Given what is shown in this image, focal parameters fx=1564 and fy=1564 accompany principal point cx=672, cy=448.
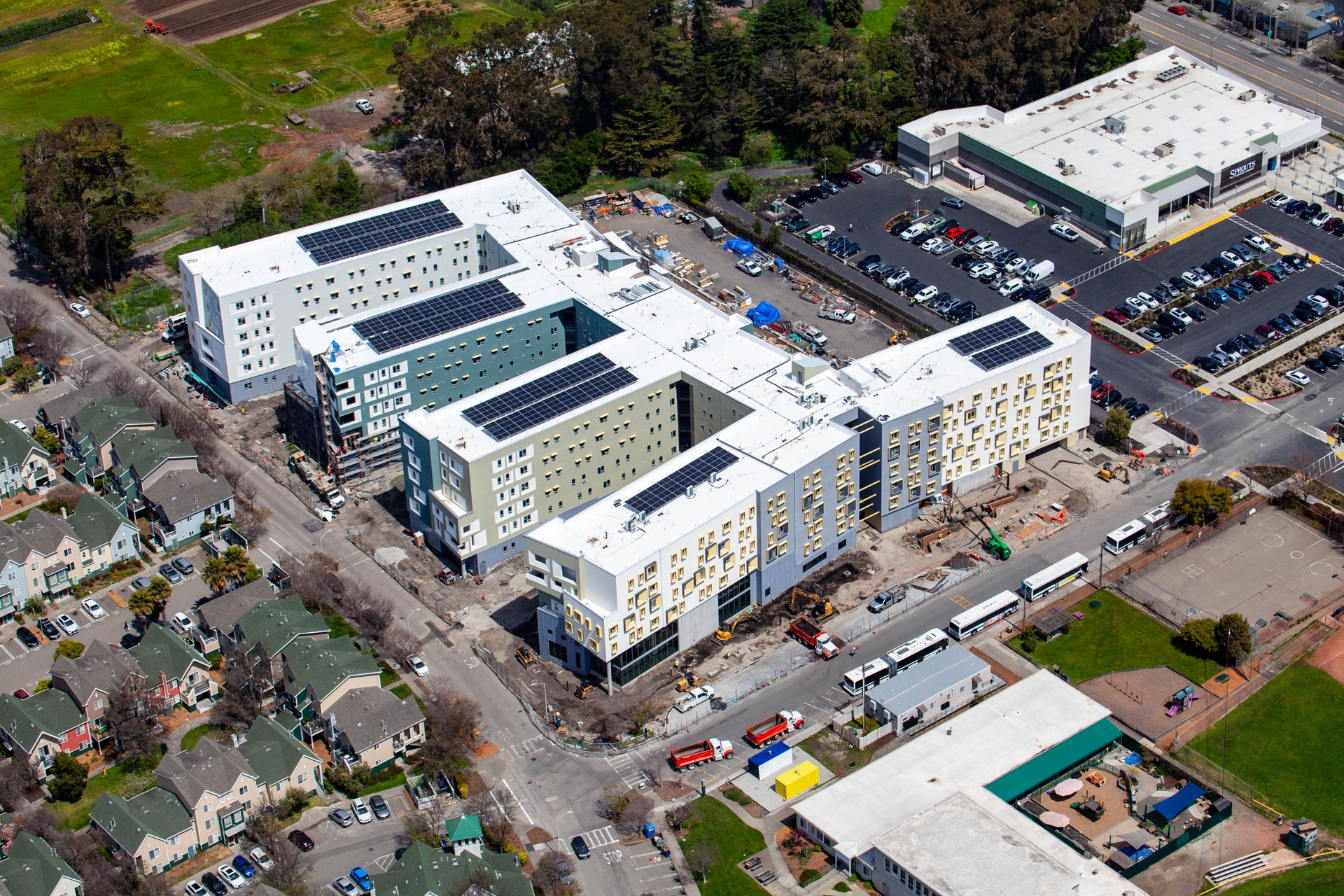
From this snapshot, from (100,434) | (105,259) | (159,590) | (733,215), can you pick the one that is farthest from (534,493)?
(105,259)

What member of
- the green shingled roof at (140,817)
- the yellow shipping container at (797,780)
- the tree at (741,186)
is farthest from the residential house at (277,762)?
the tree at (741,186)

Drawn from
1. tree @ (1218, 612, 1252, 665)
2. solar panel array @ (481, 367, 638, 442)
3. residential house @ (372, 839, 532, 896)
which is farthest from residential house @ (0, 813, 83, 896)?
tree @ (1218, 612, 1252, 665)

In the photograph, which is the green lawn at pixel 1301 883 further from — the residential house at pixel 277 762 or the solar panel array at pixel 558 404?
the residential house at pixel 277 762

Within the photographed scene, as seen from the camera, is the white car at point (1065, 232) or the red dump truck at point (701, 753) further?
the white car at point (1065, 232)

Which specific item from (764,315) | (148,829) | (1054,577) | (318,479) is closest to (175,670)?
(148,829)

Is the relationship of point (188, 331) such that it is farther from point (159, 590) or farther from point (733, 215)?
point (733, 215)
